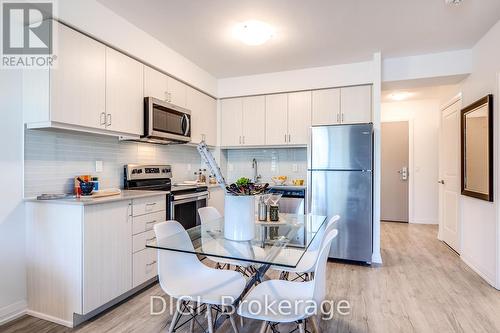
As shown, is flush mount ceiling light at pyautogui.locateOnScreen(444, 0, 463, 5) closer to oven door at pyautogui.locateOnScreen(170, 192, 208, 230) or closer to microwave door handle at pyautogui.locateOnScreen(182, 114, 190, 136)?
microwave door handle at pyautogui.locateOnScreen(182, 114, 190, 136)

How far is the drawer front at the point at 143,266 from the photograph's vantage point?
2.48 m

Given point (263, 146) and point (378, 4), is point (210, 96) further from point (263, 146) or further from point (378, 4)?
point (378, 4)

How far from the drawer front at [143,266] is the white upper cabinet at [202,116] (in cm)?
160

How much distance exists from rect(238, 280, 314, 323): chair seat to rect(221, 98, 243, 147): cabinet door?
113 inches

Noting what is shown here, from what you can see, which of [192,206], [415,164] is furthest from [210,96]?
[415,164]

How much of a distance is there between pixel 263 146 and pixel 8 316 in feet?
10.7

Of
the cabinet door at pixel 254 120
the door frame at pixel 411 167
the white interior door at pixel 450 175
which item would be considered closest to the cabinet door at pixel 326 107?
the cabinet door at pixel 254 120

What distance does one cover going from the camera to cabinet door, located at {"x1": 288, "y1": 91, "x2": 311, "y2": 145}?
12.9ft

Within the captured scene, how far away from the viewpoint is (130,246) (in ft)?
7.95

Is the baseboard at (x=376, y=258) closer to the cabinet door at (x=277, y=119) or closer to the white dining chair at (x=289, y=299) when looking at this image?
the cabinet door at (x=277, y=119)

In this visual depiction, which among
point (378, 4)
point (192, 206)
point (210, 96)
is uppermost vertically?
point (378, 4)

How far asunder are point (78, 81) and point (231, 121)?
239cm

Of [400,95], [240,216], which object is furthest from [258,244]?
[400,95]

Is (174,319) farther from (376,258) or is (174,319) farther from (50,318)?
(376,258)
